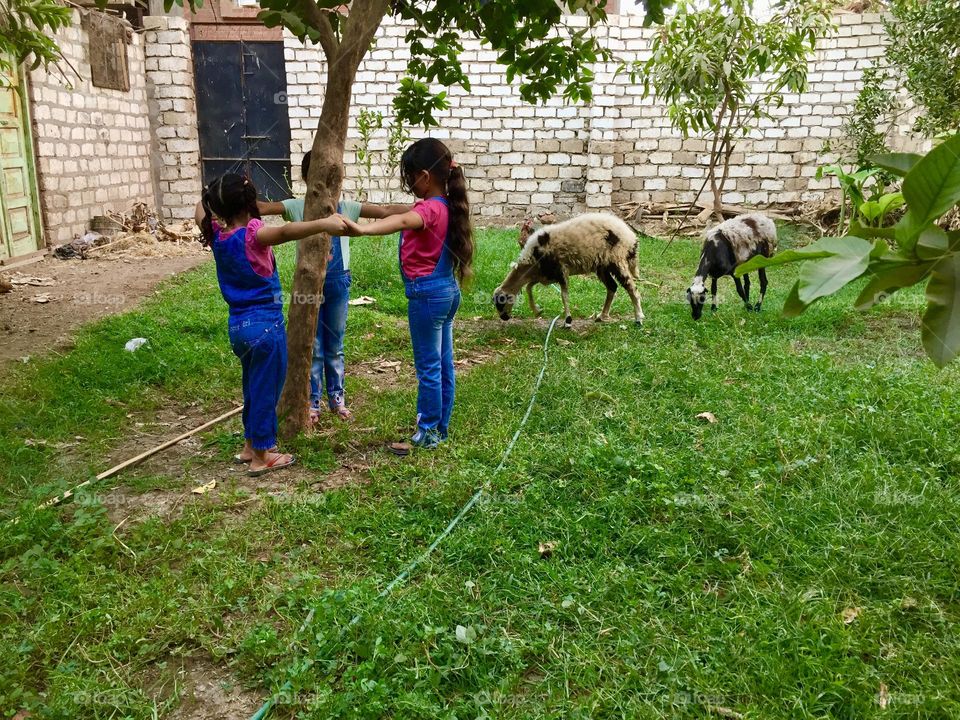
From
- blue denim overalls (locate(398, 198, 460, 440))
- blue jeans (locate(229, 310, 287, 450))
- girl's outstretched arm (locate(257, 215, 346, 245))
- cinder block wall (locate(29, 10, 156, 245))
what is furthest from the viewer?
cinder block wall (locate(29, 10, 156, 245))

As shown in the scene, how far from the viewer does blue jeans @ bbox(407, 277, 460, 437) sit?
4359 mm

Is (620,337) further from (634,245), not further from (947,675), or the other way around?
(947,675)

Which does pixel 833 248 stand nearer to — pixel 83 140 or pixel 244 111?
pixel 83 140

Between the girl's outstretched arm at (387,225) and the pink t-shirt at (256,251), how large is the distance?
0.60m

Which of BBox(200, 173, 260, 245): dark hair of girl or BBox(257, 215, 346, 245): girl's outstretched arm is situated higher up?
BBox(200, 173, 260, 245): dark hair of girl

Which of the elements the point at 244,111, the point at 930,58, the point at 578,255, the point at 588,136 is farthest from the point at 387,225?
the point at 244,111

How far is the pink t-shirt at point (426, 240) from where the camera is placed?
4223 mm

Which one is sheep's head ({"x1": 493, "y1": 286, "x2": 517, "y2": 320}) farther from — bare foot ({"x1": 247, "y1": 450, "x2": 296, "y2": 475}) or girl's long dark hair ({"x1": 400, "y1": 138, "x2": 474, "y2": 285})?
bare foot ({"x1": 247, "y1": 450, "x2": 296, "y2": 475})

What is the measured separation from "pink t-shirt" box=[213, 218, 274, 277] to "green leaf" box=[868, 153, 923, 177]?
350 cm

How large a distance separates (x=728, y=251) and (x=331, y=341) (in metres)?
4.68

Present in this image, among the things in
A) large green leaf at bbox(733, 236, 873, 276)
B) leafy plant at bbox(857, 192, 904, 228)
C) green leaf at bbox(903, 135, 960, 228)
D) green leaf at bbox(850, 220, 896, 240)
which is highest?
green leaf at bbox(903, 135, 960, 228)

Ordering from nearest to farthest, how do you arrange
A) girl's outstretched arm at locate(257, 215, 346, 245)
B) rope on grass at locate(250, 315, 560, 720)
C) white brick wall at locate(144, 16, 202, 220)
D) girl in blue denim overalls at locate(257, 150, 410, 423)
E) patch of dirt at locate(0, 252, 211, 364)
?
rope on grass at locate(250, 315, 560, 720) < girl's outstretched arm at locate(257, 215, 346, 245) < girl in blue denim overalls at locate(257, 150, 410, 423) < patch of dirt at locate(0, 252, 211, 364) < white brick wall at locate(144, 16, 202, 220)

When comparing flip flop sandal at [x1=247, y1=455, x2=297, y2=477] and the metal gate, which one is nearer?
flip flop sandal at [x1=247, y1=455, x2=297, y2=477]

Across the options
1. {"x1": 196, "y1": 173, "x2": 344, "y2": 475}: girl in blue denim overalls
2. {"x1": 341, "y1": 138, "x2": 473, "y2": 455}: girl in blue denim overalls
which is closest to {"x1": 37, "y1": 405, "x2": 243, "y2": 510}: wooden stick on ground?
{"x1": 196, "y1": 173, "x2": 344, "y2": 475}: girl in blue denim overalls
